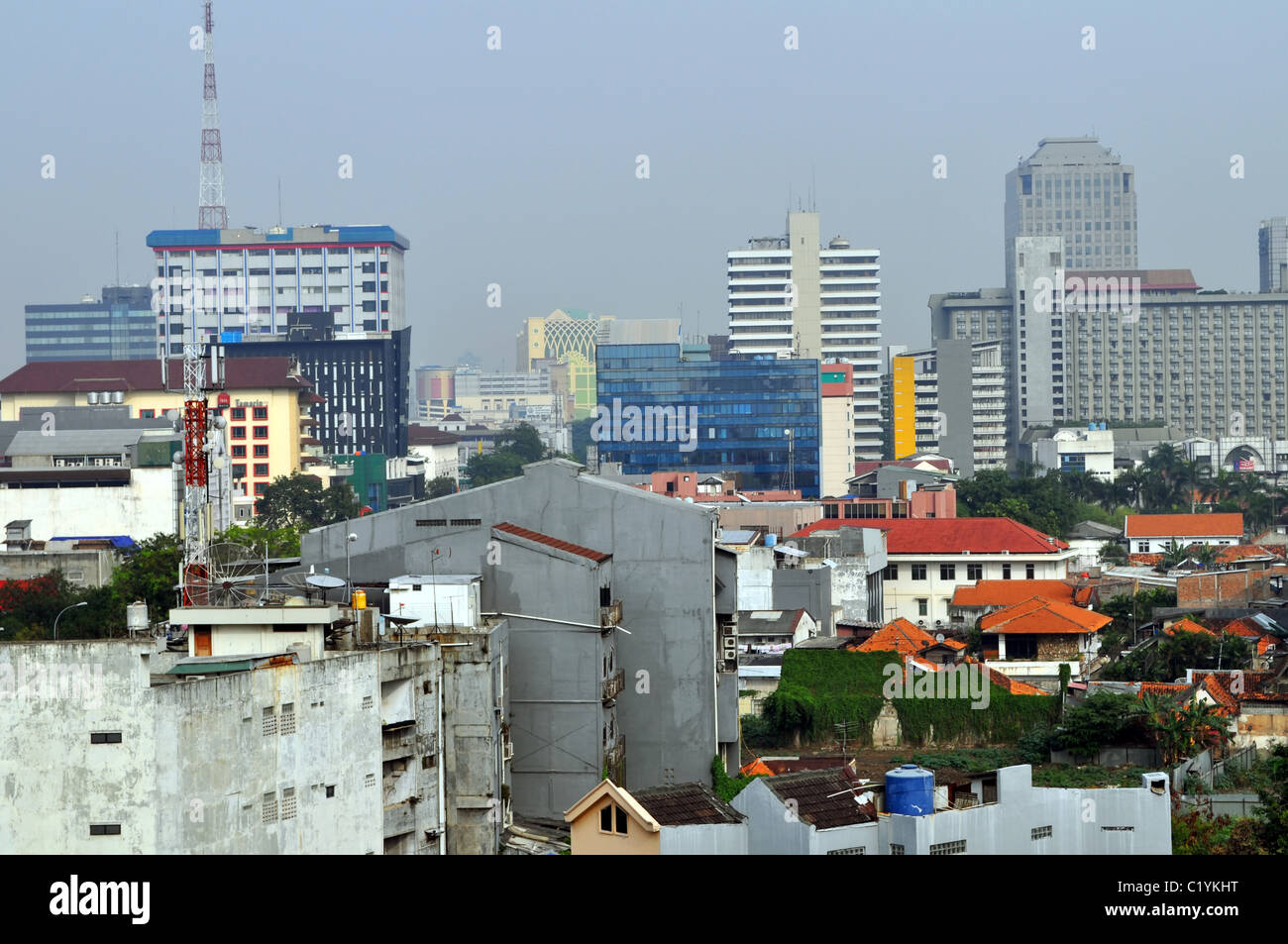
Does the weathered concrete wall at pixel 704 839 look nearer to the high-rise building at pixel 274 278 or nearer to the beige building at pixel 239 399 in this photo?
the beige building at pixel 239 399

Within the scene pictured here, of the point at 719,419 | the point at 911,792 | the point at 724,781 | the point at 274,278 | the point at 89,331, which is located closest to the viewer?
the point at 911,792

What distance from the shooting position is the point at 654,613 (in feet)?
80.3

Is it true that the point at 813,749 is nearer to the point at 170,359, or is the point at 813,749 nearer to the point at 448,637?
the point at 448,637

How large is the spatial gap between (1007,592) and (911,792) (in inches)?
1263

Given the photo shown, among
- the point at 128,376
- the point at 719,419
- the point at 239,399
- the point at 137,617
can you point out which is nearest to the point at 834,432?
the point at 719,419

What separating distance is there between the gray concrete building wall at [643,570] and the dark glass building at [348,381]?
89.9 meters

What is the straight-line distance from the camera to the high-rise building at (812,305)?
397 ft

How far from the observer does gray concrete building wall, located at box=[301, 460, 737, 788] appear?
24.3 metres

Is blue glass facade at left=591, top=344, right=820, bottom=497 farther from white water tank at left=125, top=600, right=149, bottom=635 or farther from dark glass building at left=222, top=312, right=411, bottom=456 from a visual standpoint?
white water tank at left=125, top=600, right=149, bottom=635

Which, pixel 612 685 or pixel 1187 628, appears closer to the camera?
pixel 612 685

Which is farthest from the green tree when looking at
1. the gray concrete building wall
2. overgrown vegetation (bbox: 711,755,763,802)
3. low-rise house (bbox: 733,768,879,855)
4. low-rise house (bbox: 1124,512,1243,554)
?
low-rise house (bbox: 1124,512,1243,554)

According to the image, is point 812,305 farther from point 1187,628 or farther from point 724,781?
point 724,781

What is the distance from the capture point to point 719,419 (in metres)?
97.9
